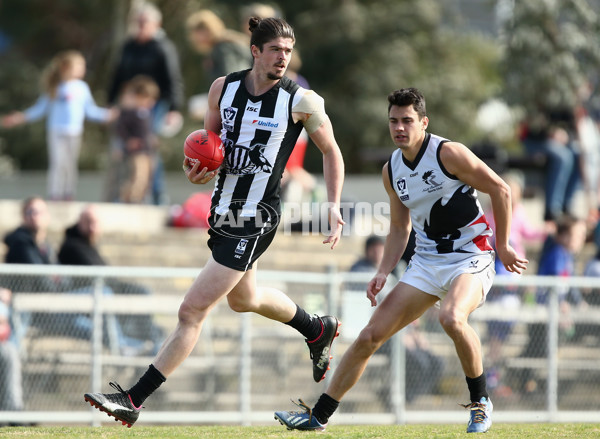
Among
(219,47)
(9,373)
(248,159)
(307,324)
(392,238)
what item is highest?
(219,47)

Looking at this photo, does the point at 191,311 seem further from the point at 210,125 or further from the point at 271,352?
the point at 271,352

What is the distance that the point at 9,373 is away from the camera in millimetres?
8875

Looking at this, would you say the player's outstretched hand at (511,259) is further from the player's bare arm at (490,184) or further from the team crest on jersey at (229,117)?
the team crest on jersey at (229,117)

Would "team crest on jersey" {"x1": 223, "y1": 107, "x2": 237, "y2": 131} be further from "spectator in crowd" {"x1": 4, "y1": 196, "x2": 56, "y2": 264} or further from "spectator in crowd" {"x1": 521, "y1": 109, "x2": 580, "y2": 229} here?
"spectator in crowd" {"x1": 521, "y1": 109, "x2": 580, "y2": 229}

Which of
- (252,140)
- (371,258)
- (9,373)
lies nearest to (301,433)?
(252,140)


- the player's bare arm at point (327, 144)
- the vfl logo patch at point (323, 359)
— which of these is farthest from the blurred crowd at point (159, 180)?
the player's bare arm at point (327, 144)

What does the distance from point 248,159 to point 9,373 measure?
3.78 meters

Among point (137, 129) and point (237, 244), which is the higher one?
point (137, 129)

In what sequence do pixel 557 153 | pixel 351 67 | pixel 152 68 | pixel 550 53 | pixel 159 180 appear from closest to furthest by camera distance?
pixel 152 68 → pixel 159 180 → pixel 557 153 → pixel 550 53 → pixel 351 67

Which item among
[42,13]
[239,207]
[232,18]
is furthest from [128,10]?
[239,207]

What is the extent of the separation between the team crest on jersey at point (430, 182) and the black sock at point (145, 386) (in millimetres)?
2043

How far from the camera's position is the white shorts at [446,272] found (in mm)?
6465

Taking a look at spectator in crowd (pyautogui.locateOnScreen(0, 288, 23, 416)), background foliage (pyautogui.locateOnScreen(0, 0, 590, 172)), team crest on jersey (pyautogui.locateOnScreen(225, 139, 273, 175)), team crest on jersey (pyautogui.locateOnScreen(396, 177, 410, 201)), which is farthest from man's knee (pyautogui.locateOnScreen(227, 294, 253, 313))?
background foliage (pyautogui.locateOnScreen(0, 0, 590, 172))

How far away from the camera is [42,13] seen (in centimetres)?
3150
